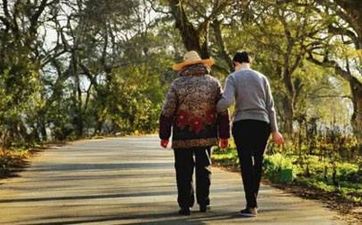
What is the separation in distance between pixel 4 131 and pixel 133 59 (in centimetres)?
2339

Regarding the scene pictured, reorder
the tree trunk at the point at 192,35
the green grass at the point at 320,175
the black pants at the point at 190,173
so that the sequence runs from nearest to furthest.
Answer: the black pants at the point at 190,173 < the green grass at the point at 320,175 < the tree trunk at the point at 192,35

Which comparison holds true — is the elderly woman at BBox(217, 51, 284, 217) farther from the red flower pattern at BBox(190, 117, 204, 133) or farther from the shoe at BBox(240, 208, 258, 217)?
the red flower pattern at BBox(190, 117, 204, 133)

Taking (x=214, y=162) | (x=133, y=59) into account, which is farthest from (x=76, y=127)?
(x=214, y=162)

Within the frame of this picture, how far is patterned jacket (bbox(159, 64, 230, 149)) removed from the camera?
29.0 feet

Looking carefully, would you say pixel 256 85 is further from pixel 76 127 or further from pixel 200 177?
pixel 76 127

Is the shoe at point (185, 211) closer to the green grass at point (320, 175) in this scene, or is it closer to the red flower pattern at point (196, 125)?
the red flower pattern at point (196, 125)

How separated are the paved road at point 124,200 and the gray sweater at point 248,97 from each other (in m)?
1.22

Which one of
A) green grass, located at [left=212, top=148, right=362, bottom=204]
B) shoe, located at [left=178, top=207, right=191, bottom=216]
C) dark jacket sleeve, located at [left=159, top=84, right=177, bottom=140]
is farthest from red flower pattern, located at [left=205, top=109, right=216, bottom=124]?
green grass, located at [left=212, top=148, right=362, bottom=204]

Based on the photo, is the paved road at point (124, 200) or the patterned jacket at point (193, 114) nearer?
the paved road at point (124, 200)

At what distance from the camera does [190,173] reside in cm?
891

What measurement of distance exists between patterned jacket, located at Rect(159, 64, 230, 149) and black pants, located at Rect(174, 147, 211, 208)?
0.42ft

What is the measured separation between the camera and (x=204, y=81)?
8.96 metres

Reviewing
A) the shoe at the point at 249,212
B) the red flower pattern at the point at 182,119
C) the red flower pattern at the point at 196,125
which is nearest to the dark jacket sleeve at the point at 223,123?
the red flower pattern at the point at 196,125

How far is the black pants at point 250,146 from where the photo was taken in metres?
8.70
